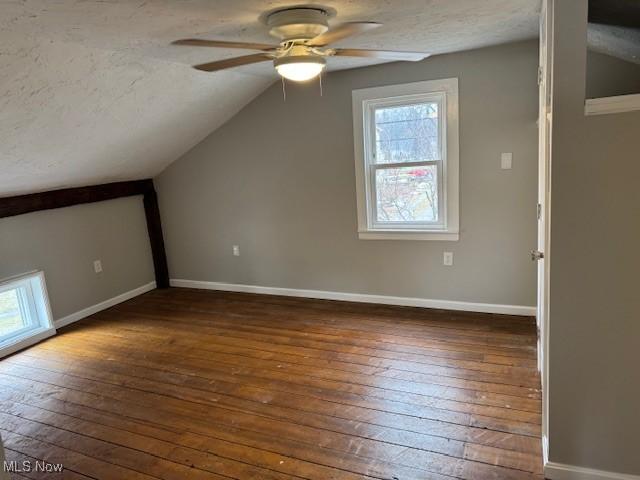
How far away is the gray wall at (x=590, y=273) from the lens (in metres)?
1.58

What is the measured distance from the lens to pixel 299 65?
2004mm

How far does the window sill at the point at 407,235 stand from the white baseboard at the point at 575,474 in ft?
6.69

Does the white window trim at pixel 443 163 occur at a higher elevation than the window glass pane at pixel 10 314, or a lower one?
higher

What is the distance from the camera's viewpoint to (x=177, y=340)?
11.7ft

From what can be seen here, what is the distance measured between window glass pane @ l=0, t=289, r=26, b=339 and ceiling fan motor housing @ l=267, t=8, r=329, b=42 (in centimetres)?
318

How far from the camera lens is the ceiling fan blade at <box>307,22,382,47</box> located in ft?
5.89

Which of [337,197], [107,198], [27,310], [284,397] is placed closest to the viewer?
[284,397]

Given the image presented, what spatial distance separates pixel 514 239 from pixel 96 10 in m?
3.09

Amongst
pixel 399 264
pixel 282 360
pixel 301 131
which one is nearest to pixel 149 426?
pixel 282 360

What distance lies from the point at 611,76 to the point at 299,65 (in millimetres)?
2129

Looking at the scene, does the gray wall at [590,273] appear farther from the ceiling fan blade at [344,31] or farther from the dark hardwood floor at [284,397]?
the ceiling fan blade at [344,31]

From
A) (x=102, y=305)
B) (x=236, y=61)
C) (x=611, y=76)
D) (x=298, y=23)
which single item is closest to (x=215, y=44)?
(x=236, y=61)

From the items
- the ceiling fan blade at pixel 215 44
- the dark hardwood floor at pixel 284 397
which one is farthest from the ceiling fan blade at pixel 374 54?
the dark hardwood floor at pixel 284 397

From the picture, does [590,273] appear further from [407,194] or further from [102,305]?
[102,305]
